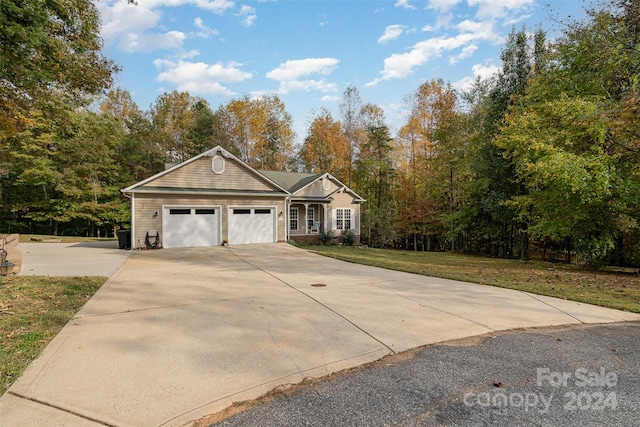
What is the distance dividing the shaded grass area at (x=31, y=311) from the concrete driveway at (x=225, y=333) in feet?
0.58

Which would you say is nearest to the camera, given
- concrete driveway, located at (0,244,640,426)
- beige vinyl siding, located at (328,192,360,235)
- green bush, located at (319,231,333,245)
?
concrete driveway, located at (0,244,640,426)

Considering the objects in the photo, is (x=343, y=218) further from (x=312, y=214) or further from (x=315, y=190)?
(x=315, y=190)

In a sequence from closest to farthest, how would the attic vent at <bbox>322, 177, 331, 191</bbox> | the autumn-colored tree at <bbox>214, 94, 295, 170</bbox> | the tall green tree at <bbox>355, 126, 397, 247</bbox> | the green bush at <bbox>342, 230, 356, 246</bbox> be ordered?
the green bush at <bbox>342, 230, 356, 246</bbox> → the attic vent at <bbox>322, 177, 331, 191</bbox> → the tall green tree at <bbox>355, 126, 397, 247</bbox> → the autumn-colored tree at <bbox>214, 94, 295, 170</bbox>

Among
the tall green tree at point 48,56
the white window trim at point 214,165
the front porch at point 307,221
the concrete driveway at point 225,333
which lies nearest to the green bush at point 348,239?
the front porch at point 307,221

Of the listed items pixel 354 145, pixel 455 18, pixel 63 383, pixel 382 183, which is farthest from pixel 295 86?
pixel 63 383

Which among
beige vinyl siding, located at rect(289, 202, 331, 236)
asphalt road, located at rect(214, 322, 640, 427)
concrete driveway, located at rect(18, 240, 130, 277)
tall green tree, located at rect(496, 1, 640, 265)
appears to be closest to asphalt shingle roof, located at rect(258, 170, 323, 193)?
beige vinyl siding, located at rect(289, 202, 331, 236)

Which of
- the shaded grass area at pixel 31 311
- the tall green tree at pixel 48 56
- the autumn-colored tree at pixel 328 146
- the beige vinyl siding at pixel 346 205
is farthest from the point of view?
the autumn-colored tree at pixel 328 146

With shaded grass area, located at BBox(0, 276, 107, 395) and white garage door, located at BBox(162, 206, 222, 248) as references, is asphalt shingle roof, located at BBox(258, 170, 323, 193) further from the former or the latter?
shaded grass area, located at BBox(0, 276, 107, 395)

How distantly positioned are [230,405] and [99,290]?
528 centimetres

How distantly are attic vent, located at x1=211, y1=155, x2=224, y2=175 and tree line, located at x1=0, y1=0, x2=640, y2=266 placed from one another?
534 centimetres

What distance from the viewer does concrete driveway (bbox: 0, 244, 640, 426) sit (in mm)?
2592

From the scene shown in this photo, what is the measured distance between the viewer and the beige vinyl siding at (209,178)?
14.5 m

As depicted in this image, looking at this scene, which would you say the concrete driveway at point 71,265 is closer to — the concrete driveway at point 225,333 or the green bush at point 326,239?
the concrete driveway at point 225,333

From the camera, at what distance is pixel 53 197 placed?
25.2 metres
